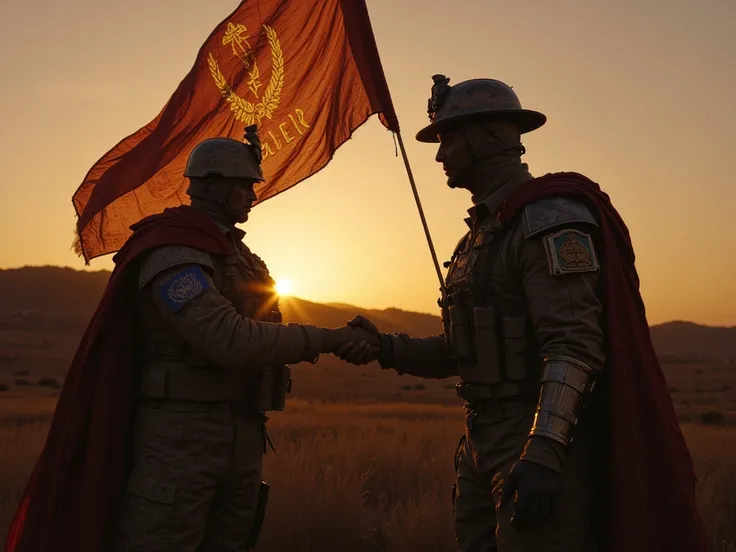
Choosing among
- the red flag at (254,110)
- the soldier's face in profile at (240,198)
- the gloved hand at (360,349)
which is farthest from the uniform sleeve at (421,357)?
the red flag at (254,110)

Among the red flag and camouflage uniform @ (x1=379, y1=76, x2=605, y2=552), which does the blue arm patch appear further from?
the red flag

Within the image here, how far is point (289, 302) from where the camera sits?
114m

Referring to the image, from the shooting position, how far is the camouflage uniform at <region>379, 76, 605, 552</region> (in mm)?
3678

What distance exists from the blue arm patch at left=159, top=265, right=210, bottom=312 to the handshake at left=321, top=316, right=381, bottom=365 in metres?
0.91

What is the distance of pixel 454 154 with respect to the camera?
455cm

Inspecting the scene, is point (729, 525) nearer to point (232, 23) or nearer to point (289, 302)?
point (232, 23)

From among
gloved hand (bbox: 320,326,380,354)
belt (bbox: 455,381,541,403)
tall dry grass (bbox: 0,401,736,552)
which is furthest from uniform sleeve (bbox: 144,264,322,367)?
tall dry grass (bbox: 0,401,736,552)

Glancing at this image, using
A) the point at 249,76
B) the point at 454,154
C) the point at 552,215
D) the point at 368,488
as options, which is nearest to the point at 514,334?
the point at 552,215

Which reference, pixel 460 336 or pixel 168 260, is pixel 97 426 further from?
pixel 460 336

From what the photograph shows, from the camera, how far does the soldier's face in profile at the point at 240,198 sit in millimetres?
5176

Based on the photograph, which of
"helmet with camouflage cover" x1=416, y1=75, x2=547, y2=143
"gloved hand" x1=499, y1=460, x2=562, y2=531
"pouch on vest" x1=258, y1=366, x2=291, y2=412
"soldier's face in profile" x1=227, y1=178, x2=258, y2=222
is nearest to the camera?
"gloved hand" x1=499, y1=460, x2=562, y2=531

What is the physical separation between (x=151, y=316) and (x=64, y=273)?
12108 centimetres

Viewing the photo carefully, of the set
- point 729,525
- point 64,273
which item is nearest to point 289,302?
point 64,273

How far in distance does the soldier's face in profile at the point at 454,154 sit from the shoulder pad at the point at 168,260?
1.57 metres
